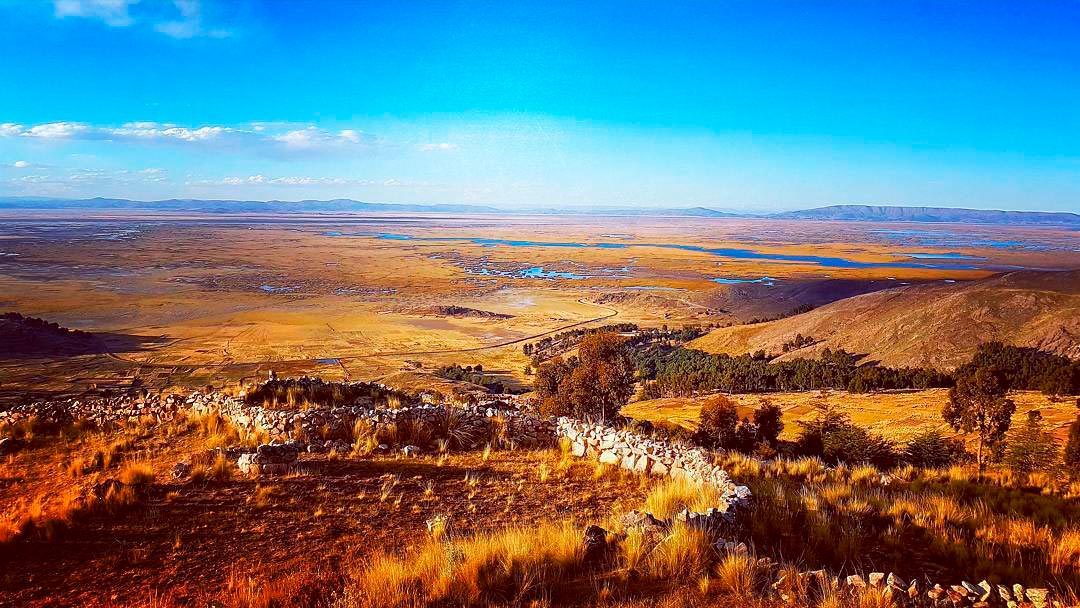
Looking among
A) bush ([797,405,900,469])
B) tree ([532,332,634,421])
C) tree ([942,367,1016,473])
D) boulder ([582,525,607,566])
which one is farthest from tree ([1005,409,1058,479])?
boulder ([582,525,607,566])

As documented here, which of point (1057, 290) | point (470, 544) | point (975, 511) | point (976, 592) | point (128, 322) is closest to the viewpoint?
point (976, 592)

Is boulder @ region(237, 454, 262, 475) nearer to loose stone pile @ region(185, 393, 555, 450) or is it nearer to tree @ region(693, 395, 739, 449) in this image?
loose stone pile @ region(185, 393, 555, 450)

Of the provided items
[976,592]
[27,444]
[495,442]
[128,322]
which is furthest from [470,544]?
[128,322]

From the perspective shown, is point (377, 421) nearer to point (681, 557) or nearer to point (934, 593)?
point (681, 557)

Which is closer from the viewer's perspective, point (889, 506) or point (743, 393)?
point (889, 506)

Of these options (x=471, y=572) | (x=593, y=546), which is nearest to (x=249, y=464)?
(x=471, y=572)

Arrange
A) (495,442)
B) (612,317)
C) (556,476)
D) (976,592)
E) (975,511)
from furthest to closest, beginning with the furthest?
(612,317) → (495,442) → (556,476) → (975,511) → (976,592)

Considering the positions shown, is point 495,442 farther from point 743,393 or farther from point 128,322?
point 128,322

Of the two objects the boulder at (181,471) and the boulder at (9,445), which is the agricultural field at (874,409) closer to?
the boulder at (181,471)

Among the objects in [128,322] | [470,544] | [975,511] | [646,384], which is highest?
[470,544]
